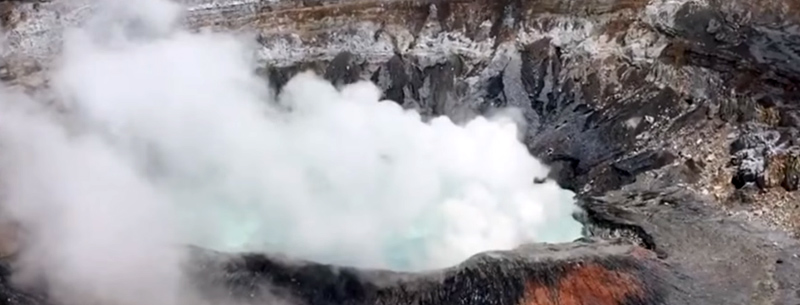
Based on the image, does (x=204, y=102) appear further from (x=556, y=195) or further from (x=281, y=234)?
(x=556, y=195)

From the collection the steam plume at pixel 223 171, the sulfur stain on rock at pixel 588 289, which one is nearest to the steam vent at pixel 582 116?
the sulfur stain on rock at pixel 588 289

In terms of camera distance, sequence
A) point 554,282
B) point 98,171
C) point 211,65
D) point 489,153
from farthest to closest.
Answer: point 211,65 → point 489,153 → point 98,171 → point 554,282

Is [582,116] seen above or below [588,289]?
above

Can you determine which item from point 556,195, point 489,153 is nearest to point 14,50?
point 489,153

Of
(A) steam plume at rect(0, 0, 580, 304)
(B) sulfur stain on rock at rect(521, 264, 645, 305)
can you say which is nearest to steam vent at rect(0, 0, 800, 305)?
(B) sulfur stain on rock at rect(521, 264, 645, 305)

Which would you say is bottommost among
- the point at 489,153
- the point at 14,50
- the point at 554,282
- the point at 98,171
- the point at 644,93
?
the point at 554,282

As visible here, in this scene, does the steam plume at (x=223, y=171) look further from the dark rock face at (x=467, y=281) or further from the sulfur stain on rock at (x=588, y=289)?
the sulfur stain on rock at (x=588, y=289)

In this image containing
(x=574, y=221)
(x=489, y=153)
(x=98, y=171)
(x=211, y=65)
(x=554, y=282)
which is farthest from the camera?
(x=211, y=65)

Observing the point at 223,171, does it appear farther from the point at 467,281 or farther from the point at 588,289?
the point at 588,289

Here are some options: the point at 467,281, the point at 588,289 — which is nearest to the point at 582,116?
the point at 588,289
